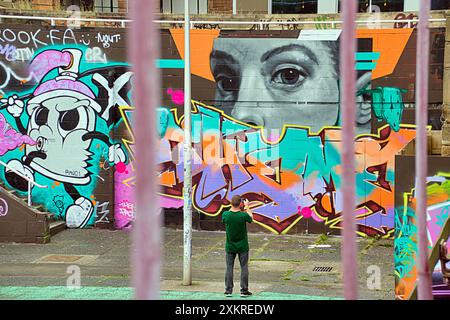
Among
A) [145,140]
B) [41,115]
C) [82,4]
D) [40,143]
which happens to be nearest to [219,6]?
[82,4]

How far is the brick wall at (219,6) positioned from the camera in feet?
62.0

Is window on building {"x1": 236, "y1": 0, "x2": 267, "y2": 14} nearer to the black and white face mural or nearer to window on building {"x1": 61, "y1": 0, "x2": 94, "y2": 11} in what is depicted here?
the black and white face mural

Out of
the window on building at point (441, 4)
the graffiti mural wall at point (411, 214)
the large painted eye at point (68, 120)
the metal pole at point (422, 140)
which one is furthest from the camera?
the window on building at point (441, 4)

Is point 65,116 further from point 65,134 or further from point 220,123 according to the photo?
point 220,123

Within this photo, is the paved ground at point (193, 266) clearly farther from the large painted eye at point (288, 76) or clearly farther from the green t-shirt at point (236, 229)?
the large painted eye at point (288, 76)

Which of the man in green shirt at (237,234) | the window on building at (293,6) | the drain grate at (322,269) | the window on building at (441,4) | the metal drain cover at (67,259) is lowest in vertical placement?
the metal drain cover at (67,259)

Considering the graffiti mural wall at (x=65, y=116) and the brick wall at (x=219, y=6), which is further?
the brick wall at (x=219, y=6)

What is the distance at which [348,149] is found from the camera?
12.2 ft

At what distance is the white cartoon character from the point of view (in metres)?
15.6

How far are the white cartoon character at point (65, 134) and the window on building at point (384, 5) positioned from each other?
306 inches

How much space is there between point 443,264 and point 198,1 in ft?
42.4

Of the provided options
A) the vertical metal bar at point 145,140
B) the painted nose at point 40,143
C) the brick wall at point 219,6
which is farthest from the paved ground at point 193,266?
the vertical metal bar at point 145,140
